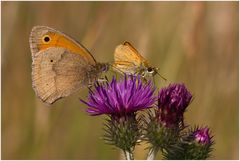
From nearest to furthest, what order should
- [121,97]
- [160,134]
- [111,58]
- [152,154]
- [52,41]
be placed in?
[152,154] → [160,134] → [121,97] → [52,41] → [111,58]

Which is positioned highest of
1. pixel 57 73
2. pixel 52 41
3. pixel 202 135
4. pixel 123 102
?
pixel 52 41

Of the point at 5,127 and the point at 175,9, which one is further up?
the point at 175,9

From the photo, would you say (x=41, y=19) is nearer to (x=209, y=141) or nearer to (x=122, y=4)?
(x=122, y=4)

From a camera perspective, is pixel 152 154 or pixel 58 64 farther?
pixel 58 64

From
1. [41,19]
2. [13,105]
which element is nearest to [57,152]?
[13,105]

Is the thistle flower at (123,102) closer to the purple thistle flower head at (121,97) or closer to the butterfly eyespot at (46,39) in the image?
the purple thistle flower head at (121,97)

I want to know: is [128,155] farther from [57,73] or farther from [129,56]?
[57,73]

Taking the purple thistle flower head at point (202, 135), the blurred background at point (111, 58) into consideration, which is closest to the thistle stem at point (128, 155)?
the purple thistle flower head at point (202, 135)

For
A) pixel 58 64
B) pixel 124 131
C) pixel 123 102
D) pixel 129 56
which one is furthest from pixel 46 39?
pixel 124 131
